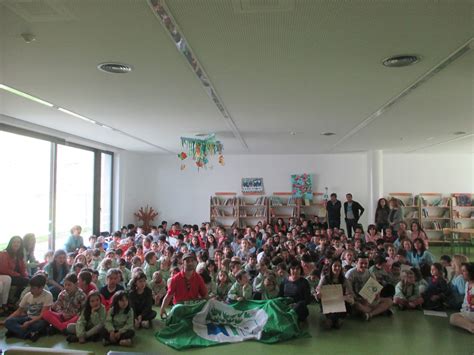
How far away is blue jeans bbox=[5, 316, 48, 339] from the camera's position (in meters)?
3.84

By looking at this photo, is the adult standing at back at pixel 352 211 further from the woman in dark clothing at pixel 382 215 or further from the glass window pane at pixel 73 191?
the glass window pane at pixel 73 191

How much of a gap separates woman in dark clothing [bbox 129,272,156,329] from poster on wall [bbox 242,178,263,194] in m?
6.80

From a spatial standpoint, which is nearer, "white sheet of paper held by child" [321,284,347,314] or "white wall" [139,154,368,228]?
"white sheet of paper held by child" [321,284,347,314]

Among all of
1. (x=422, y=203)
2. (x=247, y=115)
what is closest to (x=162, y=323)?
(x=247, y=115)

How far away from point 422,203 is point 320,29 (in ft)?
30.8

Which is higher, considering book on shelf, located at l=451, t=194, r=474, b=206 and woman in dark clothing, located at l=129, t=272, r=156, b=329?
book on shelf, located at l=451, t=194, r=474, b=206

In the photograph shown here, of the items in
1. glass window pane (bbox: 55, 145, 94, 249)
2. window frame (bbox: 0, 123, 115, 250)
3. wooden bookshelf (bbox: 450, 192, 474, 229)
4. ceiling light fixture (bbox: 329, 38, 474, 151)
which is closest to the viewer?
ceiling light fixture (bbox: 329, 38, 474, 151)

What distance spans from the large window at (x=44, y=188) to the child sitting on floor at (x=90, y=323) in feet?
10.3

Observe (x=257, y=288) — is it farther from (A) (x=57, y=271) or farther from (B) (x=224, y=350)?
Answer: (A) (x=57, y=271)

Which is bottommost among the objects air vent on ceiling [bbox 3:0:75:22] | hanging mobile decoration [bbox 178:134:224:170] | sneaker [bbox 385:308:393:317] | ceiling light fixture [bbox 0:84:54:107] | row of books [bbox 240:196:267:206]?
sneaker [bbox 385:308:393:317]

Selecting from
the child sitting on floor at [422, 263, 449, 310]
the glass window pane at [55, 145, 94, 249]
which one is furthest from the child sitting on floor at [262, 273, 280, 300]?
the glass window pane at [55, 145, 94, 249]

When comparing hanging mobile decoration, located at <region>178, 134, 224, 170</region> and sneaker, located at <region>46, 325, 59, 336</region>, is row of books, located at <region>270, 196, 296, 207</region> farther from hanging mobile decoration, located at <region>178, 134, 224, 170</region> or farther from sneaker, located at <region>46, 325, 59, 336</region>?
sneaker, located at <region>46, 325, 59, 336</region>

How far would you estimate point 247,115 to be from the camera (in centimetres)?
518

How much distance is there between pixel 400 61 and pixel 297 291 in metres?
2.97
